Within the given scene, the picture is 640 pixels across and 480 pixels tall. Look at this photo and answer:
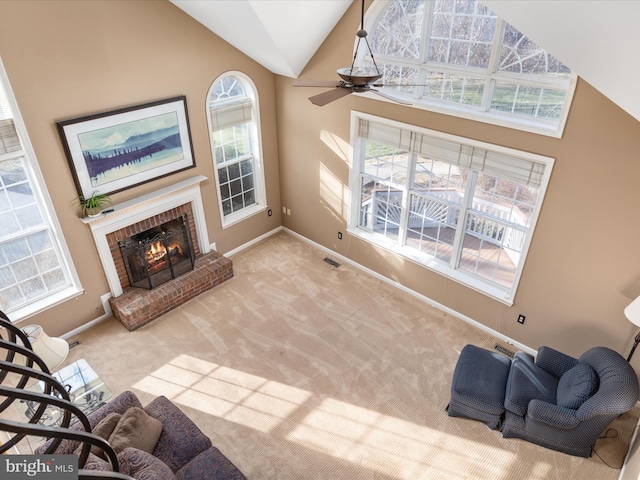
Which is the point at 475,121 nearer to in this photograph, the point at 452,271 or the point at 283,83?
the point at 452,271

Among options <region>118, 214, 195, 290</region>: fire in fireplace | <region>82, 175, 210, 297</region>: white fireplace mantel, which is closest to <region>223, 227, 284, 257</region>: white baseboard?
<region>118, 214, 195, 290</region>: fire in fireplace

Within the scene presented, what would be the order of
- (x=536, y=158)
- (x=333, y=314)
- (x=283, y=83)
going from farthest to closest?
1. (x=283, y=83)
2. (x=333, y=314)
3. (x=536, y=158)

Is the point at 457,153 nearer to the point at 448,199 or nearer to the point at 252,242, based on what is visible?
the point at 448,199

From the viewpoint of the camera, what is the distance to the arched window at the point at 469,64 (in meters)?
4.26

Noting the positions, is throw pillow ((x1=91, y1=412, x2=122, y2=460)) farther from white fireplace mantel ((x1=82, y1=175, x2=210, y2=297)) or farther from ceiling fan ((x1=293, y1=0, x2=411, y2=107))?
ceiling fan ((x1=293, y1=0, x2=411, y2=107))

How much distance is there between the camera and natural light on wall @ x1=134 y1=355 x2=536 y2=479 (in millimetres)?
4211

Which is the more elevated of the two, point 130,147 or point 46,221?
point 130,147

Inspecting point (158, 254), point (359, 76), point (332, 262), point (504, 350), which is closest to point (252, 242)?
point (332, 262)

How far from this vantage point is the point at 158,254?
239 inches

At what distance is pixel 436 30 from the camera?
188 inches

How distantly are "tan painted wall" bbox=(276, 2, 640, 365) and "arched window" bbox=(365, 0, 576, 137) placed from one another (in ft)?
0.59

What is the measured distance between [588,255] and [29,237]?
19.5 ft

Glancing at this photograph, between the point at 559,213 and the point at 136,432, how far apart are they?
4.34 meters

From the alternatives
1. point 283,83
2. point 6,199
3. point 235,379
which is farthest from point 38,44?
point 235,379
